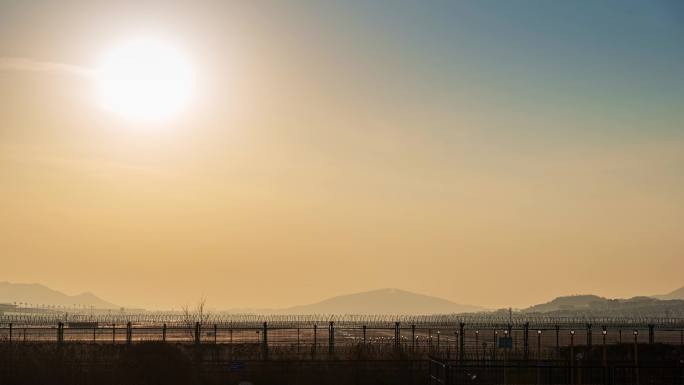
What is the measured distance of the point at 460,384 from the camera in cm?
3675

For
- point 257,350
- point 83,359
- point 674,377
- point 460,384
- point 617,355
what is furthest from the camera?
point 617,355

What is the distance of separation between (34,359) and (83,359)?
236cm

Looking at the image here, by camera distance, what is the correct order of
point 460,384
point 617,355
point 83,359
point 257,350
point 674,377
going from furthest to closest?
point 617,355, point 257,350, point 83,359, point 674,377, point 460,384

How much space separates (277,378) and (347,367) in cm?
331

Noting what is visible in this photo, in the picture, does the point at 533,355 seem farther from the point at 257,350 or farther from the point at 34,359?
the point at 34,359

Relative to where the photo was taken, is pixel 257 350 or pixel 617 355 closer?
pixel 257 350

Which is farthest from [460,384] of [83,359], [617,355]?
[617,355]

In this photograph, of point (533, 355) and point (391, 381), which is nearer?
point (391, 381)

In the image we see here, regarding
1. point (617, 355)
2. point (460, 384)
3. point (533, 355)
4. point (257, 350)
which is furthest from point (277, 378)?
point (617, 355)

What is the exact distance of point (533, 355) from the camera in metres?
57.8

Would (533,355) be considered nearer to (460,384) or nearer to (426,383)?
(426,383)

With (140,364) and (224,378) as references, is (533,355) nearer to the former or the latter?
(224,378)

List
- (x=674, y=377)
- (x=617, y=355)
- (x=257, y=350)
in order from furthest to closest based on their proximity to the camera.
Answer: (x=617, y=355), (x=257, y=350), (x=674, y=377)

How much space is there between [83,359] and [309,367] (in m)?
10.8
